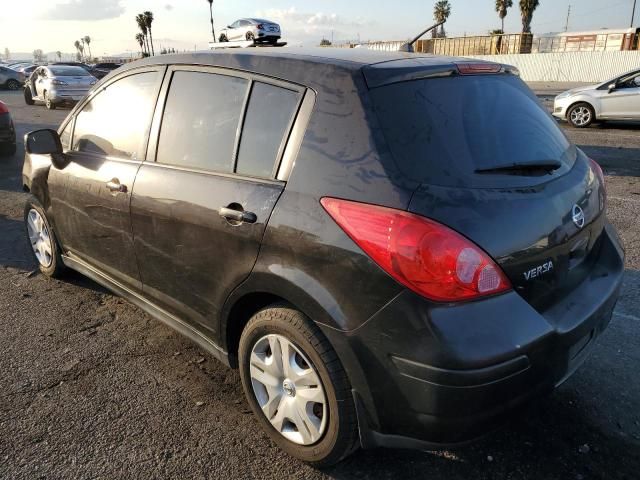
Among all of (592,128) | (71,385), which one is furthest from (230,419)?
(592,128)

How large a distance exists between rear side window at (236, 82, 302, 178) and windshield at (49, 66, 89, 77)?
63.0 ft

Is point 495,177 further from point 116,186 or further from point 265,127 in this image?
point 116,186

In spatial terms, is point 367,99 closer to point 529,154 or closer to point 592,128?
point 529,154

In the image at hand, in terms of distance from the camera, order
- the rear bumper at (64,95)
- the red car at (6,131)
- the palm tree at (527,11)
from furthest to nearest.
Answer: the palm tree at (527,11)
the rear bumper at (64,95)
the red car at (6,131)

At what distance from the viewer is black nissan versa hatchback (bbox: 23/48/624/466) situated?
1.82m

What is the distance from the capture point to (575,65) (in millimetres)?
31406

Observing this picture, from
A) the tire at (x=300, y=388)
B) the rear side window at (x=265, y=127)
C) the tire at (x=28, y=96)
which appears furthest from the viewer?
the tire at (x=28, y=96)

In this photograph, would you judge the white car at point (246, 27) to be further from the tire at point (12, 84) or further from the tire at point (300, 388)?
the tire at point (12, 84)

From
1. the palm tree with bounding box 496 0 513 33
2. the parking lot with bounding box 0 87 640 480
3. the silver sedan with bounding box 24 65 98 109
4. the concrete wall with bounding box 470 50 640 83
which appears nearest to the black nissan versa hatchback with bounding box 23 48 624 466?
the parking lot with bounding box 0 87 640 480

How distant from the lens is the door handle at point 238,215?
7.37ft

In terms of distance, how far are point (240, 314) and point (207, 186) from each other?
651mm

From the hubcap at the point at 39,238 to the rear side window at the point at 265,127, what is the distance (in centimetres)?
251

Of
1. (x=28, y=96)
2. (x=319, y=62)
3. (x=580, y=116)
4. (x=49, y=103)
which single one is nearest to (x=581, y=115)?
(x=580, y=116)

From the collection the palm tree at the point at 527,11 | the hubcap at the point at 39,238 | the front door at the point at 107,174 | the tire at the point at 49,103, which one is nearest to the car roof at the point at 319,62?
the front door at the point at 107,174
